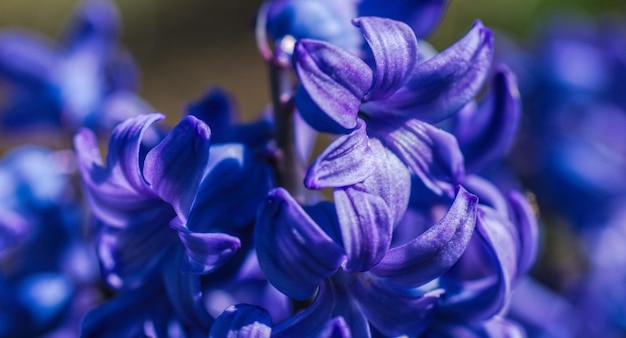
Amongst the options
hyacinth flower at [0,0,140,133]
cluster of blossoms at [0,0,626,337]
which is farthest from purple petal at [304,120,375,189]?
hyacinth flower at [0,0,140,133]

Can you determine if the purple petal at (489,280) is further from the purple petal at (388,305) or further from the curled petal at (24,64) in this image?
the curled petal at (24,64)

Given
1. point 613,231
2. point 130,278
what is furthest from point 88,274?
point 613,231

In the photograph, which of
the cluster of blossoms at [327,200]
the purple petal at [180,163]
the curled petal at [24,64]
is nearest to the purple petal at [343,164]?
the cluster of blossoms at [327,200]

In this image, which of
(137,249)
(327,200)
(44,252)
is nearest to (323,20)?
(327,200)

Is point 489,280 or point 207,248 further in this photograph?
point 489,280

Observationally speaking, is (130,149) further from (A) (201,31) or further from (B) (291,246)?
(A) (201,31)

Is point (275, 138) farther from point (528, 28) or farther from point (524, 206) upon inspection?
point (528, 28)
